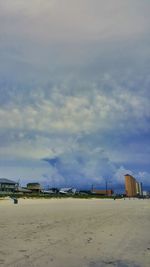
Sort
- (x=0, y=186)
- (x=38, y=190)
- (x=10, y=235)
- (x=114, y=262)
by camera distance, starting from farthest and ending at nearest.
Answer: (x=38, y=190), (x=0, y=186), (x=10, y=235), (x=114, y=262)

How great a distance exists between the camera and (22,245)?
11859mm

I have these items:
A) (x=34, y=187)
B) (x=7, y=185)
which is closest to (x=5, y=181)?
(x=7, y=185)

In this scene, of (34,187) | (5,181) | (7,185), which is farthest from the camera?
(34,187)

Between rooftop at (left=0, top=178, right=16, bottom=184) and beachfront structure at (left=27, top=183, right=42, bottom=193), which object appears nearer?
rooftop at (left=0, top=178, right=16, bottom=184)

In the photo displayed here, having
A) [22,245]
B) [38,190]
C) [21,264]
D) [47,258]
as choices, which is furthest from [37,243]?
[38,190]

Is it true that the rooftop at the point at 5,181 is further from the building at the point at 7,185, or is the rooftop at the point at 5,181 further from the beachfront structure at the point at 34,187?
the beachfront structure at the point at 34,187

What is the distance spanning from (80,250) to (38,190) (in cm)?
13005

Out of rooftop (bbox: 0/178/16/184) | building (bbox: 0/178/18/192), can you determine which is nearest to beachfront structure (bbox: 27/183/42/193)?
building (bbox: 0/178/18/192)

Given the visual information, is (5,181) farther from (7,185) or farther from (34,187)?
(34,187)

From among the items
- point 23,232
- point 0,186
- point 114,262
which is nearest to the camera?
point 114,262

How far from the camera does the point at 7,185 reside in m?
127

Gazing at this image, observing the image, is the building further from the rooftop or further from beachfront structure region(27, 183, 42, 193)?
beachfront structure region(27, 183, 42, 193)

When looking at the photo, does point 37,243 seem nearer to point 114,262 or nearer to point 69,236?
point 69,236

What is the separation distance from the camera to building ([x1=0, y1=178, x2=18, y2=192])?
4886 inches
